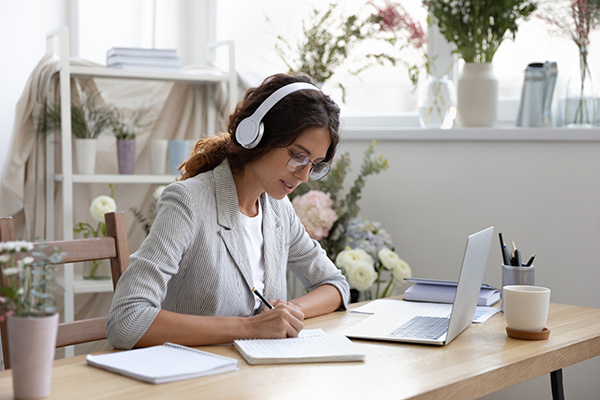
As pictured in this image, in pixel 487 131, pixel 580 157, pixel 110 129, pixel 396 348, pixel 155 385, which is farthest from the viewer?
pixel 110 129

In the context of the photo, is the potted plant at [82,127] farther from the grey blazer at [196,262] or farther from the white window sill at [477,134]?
the grey blazer at [196,262]

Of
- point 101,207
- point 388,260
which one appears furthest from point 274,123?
point 101,207

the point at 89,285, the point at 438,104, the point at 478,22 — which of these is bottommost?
the point at 89,285

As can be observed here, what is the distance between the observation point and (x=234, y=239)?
5.92ft

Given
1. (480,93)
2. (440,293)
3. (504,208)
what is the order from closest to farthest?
(440,293) < (504,208) < (480,93)

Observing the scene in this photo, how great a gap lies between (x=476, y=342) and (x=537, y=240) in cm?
102

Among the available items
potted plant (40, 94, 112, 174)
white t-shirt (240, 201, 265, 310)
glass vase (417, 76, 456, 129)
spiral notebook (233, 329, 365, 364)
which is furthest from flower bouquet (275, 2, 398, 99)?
spiral notebook (233, 329, 365, 364)

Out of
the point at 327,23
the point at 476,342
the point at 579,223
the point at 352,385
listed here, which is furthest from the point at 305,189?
the point at 352,385

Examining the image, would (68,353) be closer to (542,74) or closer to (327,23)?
(327,23)

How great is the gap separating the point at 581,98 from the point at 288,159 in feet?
4.09

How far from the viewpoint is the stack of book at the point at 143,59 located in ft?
10.4

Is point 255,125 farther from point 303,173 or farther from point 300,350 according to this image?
point 300,350

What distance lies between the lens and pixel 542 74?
8.81 feet

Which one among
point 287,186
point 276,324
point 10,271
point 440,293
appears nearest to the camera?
point 10,271
